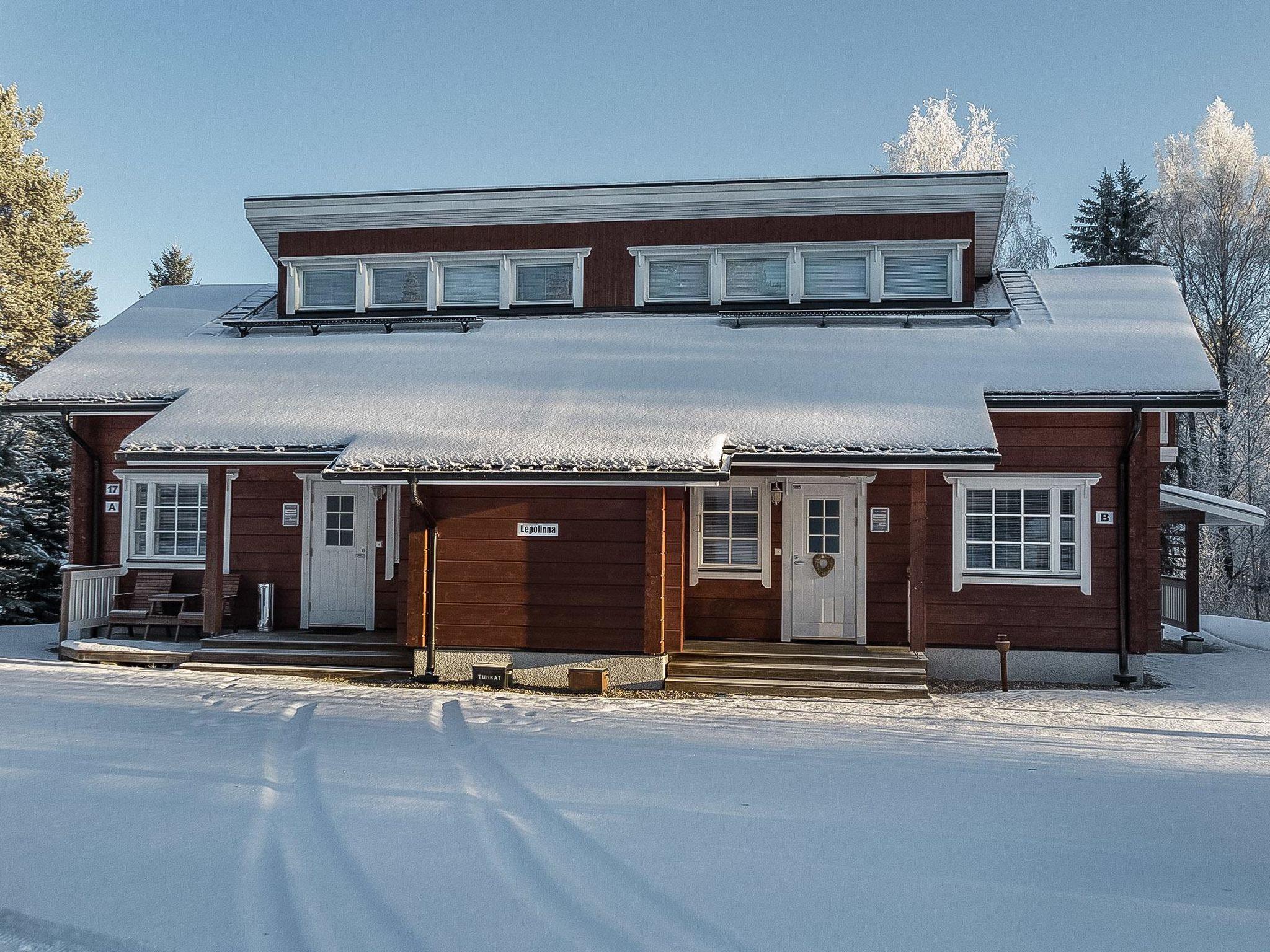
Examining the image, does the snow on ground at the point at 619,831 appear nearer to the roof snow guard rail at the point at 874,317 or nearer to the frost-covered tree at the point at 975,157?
the roof snow guard rail at the point at 874,317

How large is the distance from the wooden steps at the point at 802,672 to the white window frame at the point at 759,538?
1.23 meters

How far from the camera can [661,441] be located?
10.1 m

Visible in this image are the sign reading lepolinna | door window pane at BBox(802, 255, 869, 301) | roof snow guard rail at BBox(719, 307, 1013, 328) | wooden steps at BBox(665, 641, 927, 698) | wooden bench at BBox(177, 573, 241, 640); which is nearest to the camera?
wooden steps at BBox(665, 641, 927, 698)

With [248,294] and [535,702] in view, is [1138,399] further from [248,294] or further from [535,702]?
[248,294]

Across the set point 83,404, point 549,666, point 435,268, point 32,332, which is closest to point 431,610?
point 549,666

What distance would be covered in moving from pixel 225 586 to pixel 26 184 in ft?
54.0

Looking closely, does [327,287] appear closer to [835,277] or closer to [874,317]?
[835,277]

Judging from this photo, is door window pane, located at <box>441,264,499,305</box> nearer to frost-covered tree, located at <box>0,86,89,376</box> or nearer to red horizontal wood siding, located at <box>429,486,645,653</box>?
red horizontal wood siding, located at <box>429,486,645,653</box>

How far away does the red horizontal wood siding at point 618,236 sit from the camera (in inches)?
536

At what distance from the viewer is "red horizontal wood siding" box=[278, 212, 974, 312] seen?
44.7 feet

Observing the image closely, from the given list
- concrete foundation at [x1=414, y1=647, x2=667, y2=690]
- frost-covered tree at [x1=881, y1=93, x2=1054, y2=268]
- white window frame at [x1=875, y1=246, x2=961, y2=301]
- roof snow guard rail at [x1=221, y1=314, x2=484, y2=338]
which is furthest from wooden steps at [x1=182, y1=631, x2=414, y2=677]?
frost-covered tree at [x1=881, y1=93, x2=1054, y2=268]

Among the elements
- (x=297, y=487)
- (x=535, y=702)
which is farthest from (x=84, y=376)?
(x=535, y=702)

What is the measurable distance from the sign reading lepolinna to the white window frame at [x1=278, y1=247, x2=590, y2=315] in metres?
4.74

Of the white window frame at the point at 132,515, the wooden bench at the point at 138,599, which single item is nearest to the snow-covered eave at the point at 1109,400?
the white window frame at the point at 132,515
